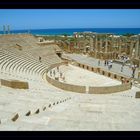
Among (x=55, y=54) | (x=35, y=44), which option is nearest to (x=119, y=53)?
(x=55, y=54)

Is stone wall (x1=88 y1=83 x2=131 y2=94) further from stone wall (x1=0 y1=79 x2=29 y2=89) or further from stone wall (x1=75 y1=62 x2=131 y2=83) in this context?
stone wall (x1=75 y1=62 x2=131 y2=83)

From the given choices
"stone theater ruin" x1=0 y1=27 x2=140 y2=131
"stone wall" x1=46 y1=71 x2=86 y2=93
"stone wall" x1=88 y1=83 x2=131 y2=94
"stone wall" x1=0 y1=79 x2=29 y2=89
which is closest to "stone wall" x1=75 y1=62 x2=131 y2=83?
"stone theater ruin" x1=0 y1=27 x2=140 y2=131

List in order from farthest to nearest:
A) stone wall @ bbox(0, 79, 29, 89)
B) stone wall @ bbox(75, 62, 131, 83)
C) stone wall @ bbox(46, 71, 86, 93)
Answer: stone wall @ bbox(75, 62, 131, 83) → stone wall @ bbox(46, 71, 86, 93) → stone wall @ bbox(0, 79, 29, 89)

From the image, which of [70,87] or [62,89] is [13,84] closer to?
[70,87]

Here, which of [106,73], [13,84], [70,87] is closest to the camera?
[13,84]

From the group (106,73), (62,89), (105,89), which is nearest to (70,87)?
(62,89)

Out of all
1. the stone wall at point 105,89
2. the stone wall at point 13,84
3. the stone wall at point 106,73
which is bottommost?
the stone wall at point 106,73

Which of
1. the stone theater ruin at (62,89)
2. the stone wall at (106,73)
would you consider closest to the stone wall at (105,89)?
the stone theater ruin at (62,89)

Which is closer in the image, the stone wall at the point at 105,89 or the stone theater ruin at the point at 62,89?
the stone theater ruin at the point at 62,89

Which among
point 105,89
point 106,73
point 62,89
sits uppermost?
point 105,89

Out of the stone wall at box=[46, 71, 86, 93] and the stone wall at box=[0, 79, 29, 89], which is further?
the stone wall at box=[46, 71, 86, 93]

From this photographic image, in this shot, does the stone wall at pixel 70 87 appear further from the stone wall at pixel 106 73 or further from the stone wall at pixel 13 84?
the stone wall at pixel 106 73
